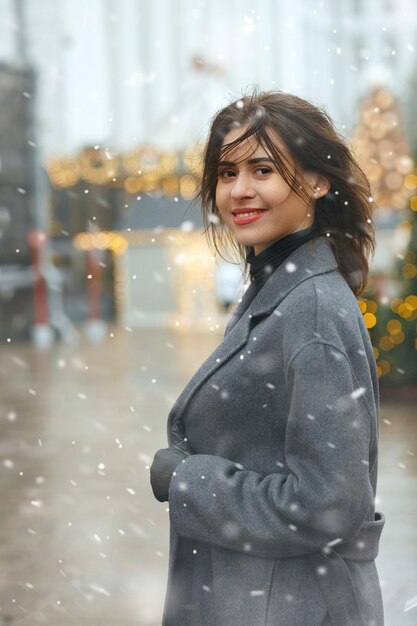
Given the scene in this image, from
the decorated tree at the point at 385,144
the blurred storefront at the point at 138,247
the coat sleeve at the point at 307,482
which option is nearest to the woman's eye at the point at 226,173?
the coat sleeve at the point at 307,482

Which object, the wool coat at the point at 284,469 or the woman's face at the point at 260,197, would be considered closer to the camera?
the wool coat at the point at 284,469

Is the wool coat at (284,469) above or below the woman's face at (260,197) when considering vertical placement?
below

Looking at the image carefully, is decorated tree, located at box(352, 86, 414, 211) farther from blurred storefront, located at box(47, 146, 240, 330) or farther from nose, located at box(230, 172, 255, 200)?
nose, located at box(230, 172, 255, 200)

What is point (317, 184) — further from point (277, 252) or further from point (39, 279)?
point (39, 279)

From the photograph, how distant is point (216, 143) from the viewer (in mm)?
1858

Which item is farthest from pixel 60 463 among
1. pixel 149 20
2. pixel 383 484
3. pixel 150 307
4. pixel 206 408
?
pixel 149 20

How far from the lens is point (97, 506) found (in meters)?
5.68

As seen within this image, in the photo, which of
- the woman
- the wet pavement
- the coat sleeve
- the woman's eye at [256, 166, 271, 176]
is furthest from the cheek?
the wet pavement

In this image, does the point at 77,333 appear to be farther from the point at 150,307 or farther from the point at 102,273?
the point at 102,273

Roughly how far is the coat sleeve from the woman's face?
12.2 inches

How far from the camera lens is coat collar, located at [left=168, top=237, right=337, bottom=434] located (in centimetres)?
175

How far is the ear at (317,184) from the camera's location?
1.79m

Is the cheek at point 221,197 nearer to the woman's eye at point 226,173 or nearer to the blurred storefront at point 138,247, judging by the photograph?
the woman's eye at point 226,173

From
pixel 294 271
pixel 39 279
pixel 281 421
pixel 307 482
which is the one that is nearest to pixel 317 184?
pixel 294 271
